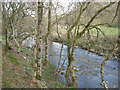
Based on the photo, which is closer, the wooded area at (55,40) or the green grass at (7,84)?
the green grass at (7,84)

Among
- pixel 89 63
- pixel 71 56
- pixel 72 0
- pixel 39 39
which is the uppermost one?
pixel 72 0

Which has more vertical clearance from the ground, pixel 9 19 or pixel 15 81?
pixel 9 19

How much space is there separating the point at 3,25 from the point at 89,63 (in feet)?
29.7

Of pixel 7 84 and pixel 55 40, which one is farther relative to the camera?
pixel 55 40

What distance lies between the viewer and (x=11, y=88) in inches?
302

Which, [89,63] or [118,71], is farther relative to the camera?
[118,71]

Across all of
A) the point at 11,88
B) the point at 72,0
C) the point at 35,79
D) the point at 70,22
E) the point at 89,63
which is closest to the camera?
the point at 11,88

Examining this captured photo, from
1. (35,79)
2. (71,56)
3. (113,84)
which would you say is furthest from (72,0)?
(113,84)

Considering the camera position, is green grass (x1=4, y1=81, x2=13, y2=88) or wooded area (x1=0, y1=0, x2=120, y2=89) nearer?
green grass (x1=4, y1=81, x2=13, y2=88)

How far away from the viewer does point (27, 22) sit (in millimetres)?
15312

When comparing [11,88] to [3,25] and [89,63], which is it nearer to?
[3,25]

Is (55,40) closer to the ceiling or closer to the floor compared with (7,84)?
closer to the ceiling

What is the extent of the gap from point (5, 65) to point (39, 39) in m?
3.47

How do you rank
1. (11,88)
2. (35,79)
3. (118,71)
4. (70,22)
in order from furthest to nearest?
1. (118,71)
2. (70,22)
3. (35,79)
4. (11,88)
